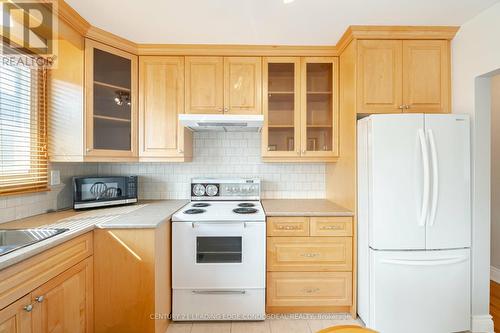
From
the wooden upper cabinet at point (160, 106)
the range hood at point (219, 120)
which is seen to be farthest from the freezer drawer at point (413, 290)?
the wooden upper cabinet at point (160, 106)

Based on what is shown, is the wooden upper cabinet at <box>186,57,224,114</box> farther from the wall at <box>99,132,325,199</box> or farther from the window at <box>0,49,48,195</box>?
the window at <box>0,49,48,195</box>

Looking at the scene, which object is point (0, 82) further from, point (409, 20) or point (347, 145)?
point (409, 20)

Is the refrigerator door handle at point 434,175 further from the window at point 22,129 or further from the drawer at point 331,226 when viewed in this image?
the window at point 22,129

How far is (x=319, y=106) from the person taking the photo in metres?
2.41

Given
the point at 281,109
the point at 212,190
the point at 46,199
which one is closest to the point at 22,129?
the point at 46,199

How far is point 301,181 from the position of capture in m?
2.77

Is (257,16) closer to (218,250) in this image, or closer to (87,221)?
(218,250)

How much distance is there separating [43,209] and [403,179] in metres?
2.84

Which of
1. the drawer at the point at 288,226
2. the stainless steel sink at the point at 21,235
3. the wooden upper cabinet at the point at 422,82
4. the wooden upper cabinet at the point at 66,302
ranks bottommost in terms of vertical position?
the wooden upper cabinet at the point at 66,302

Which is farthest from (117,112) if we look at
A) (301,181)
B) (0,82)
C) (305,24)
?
(301,181)

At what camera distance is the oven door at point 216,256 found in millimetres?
1973

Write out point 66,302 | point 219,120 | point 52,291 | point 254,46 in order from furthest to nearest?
point 254,46, point 219,120, point 66,302, point 52,291

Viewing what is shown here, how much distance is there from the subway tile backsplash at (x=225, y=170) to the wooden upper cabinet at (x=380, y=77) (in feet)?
3.07

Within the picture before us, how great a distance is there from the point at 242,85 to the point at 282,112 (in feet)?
1.55
